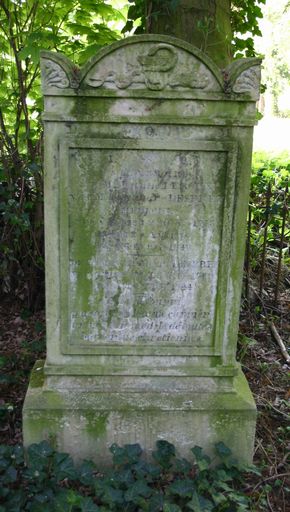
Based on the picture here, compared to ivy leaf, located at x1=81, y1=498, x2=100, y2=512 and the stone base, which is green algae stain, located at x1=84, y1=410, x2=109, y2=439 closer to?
the stone base

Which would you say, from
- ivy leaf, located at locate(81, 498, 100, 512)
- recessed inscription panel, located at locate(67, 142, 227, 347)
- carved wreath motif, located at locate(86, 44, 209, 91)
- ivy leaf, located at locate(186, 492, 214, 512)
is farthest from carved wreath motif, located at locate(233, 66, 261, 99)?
ivy leaf, located at locate(81, 498, 100, 512)

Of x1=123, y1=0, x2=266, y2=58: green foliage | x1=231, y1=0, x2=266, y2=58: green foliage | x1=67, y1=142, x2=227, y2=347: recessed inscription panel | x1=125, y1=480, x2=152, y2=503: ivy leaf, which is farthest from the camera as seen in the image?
x1=231, y1=0, x2=266, y2=58: green foliage

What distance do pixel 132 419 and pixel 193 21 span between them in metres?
2.78

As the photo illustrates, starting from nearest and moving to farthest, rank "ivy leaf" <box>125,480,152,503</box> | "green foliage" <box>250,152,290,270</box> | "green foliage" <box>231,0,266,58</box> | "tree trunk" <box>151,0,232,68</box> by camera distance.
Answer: "ivy leaf" <box>125,480,152,503</box>
"tree trunk" <box>151,0,232,68</box>
"green foliage" <box>231,0,266,58</box>
"green foliage" <box>250,152,290,270</box>

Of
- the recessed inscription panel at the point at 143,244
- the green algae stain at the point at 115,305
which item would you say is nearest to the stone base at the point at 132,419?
the recessed inscription panel at the point at 143,244

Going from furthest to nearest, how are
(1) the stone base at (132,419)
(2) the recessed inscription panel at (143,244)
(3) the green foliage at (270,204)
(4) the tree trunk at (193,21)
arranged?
(3) the green foliage at (270,204) < (4) the tree trunk at (193,21) < (1) the stone base at (132,419) < (2) the recessed inscription panel at (143,244)

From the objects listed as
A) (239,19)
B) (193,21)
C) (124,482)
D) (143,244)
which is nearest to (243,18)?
(239,19)

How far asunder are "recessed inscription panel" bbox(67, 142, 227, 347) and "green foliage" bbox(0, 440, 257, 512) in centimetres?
64

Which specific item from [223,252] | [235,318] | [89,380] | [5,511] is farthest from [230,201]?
[5,511]

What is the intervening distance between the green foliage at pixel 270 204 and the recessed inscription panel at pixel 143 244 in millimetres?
2192

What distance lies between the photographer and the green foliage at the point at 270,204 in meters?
5.16

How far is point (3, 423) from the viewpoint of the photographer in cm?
324

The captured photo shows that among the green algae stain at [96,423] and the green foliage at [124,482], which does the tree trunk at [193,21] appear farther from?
the green foliage at [124,482]

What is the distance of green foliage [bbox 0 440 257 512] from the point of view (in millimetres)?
2447
